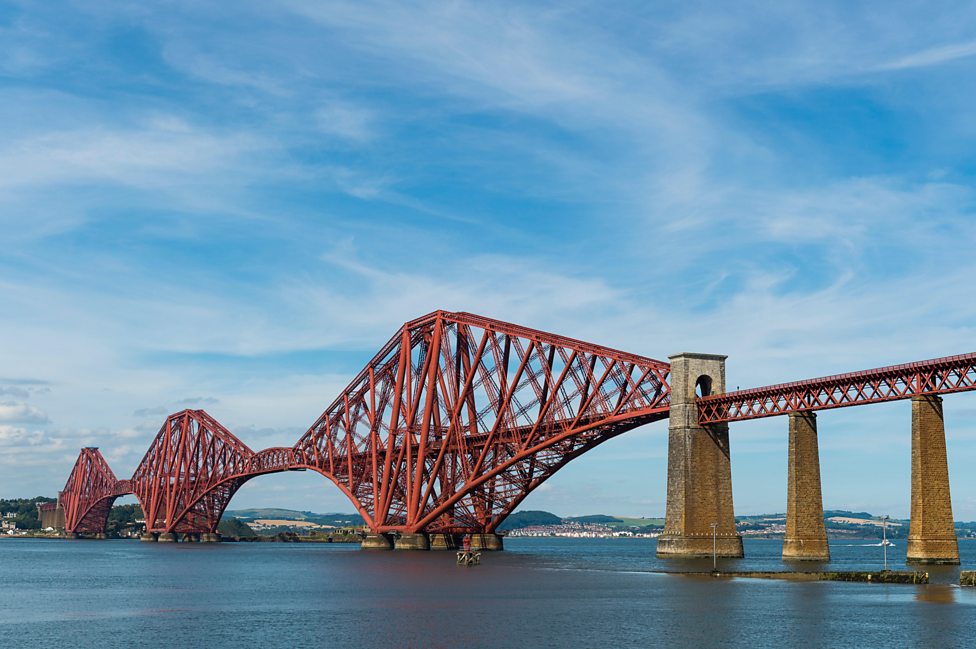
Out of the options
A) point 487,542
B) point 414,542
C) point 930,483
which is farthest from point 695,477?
point 414,542

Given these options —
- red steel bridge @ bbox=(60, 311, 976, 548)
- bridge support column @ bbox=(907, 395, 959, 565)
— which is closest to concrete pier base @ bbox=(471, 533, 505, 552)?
red steel bridge @ bbox=(60, 311, 976, 548)

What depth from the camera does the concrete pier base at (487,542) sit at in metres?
134

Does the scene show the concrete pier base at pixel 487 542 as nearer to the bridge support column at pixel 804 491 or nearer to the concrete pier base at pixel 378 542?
the concrete pier base at pixel 378 542

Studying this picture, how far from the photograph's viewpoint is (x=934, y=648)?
44.0 meters

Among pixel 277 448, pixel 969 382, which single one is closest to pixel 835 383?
pixel 969 382

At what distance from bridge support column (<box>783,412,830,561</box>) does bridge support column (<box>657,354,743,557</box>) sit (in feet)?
22.6

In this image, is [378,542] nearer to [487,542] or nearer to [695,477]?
[487,542]

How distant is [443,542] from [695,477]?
5035 centimetres

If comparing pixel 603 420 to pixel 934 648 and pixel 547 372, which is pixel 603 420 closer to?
pixel 547 372

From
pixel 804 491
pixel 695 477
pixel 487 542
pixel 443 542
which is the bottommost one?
pixel 443 542

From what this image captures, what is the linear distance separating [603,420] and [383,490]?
41.9 m

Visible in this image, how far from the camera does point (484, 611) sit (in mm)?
59281

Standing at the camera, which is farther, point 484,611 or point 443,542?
point 443,542

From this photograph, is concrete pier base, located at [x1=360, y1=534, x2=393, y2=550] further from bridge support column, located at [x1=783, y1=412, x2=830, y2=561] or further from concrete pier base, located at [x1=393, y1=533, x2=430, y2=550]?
bridge support column, located at [x1=783, y1=412, x2=830, y2=561]
